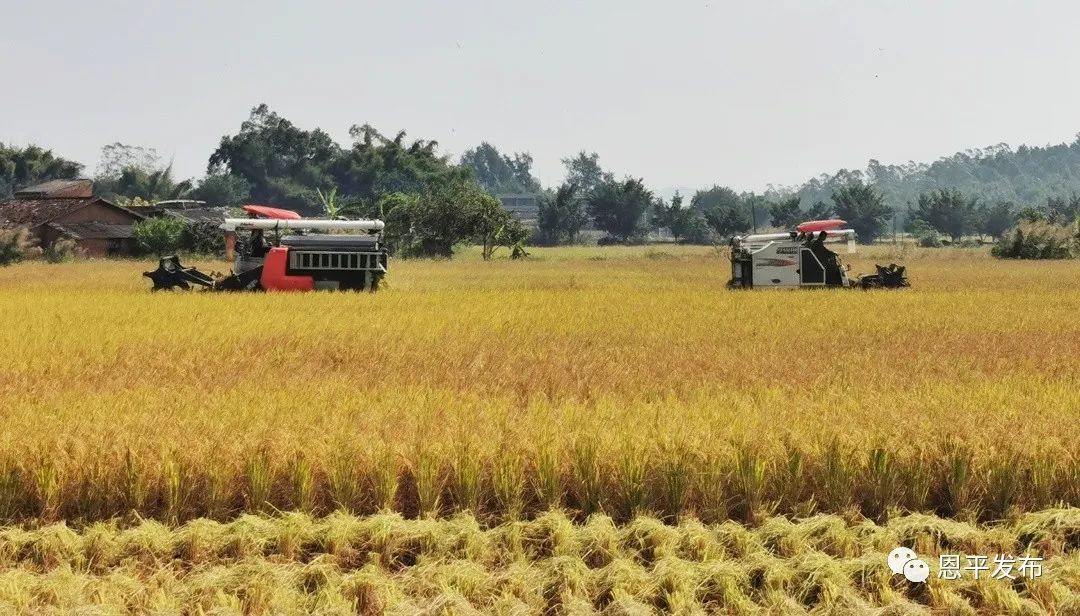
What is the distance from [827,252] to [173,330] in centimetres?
1516

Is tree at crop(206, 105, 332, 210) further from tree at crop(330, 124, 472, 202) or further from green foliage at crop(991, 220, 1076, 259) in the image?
green foliage at crop(991, 220, 1076, 259)

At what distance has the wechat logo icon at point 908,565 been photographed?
5.21m

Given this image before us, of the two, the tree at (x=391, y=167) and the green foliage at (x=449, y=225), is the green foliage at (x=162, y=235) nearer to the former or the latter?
the green foliage at (x=449, y=225)

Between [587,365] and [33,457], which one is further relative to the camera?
[587,365]

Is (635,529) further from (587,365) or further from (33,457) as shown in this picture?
(587,365)

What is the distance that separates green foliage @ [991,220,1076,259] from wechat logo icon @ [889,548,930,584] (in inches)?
2032

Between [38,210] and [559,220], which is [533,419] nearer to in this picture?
[38,210]

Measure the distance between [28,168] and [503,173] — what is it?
110422 millimetres

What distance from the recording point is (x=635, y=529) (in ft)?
19.1

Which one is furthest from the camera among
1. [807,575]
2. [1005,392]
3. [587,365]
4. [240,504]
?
[587,365]

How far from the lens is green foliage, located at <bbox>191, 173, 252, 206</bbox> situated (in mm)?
101312

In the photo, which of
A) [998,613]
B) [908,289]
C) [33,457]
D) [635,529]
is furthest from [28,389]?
[908,289]

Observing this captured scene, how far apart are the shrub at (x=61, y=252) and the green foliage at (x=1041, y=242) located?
45.8 metres

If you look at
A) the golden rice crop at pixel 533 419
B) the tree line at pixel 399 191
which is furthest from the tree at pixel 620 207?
the golden rice crop at pixel 533 419
